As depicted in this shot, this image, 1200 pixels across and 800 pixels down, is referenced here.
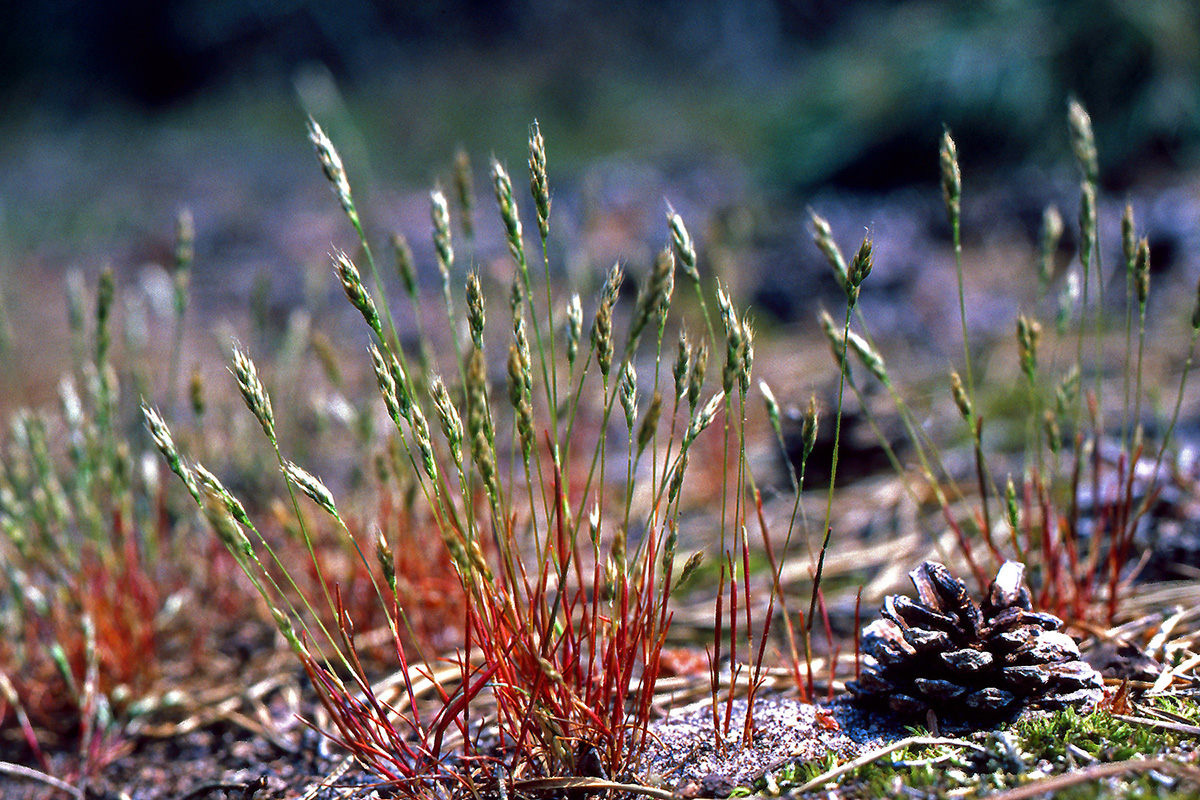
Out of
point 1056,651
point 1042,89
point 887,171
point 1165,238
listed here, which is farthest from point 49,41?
point 1056,651

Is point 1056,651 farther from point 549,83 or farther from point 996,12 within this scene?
point 549,83

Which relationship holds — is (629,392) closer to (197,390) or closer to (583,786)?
(583,786)

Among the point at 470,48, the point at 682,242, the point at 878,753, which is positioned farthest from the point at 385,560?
the point at 470,48

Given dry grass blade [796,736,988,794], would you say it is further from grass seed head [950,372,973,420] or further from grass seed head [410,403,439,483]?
grass seed head [410,403,439,483]

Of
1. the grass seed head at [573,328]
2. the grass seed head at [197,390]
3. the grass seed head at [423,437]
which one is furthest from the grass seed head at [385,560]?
the grass seed head at [197,390]

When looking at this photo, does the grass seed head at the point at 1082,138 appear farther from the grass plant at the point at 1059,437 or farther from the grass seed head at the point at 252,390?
the grass seed head at the point at 252,390
